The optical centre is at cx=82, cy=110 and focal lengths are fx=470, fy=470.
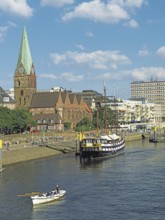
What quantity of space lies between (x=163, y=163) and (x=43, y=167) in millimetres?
25838

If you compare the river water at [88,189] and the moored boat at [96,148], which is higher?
the moored boat at [96,148]

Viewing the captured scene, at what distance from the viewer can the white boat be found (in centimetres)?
6056

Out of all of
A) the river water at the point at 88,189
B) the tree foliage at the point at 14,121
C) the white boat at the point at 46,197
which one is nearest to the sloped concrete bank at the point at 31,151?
the river water at the point at 88,189

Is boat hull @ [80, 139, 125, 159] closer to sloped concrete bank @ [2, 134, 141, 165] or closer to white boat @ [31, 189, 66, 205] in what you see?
sloped concrete bank @ [2, 134, 141, 165]

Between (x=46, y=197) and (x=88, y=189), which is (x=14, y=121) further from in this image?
(x=46, y=197)

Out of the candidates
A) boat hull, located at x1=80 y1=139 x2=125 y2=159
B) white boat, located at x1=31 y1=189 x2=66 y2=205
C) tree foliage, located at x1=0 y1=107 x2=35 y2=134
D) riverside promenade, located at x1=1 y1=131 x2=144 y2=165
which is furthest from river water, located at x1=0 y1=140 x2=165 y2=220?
tree foliage, located at x1=0 y1=107 x2=35 y2=134

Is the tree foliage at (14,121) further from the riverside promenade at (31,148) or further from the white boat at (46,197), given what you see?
the white boat at (46,197)

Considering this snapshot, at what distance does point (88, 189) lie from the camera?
70688mm

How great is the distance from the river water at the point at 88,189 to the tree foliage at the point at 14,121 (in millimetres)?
54049

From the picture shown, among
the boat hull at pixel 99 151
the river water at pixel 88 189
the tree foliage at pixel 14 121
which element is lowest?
Answer: the river water at pixel 88 189

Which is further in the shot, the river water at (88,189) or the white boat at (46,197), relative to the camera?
the white boat at (46,197)

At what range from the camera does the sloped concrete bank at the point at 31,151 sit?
10162 cm

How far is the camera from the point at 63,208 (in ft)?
195

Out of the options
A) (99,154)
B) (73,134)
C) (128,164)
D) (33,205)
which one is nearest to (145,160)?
(128,164)
